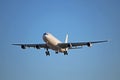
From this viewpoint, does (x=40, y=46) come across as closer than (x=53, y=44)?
No

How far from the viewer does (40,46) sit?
86.2 meters

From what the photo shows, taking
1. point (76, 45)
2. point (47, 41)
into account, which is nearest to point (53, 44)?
point (47, 41)

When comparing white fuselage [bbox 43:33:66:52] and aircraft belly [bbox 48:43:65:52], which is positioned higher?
white fuselage [bbox 43:33:66:52]

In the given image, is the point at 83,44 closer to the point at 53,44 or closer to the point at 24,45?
the point at 53,44

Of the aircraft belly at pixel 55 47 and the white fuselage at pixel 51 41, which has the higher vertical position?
the white fuselage at pixel 51 41

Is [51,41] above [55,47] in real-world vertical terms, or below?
above

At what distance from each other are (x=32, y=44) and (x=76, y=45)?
12559 mm

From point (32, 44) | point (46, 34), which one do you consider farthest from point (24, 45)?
point (46, 34)

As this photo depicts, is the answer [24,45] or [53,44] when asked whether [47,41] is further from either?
[24,45]

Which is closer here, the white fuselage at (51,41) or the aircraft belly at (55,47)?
the white fuselage at (51,41)

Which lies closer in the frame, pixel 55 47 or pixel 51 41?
pixel 51 41

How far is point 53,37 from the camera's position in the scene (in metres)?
80.2

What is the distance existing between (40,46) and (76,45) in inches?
383

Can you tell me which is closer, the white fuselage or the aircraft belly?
the white fuselage
